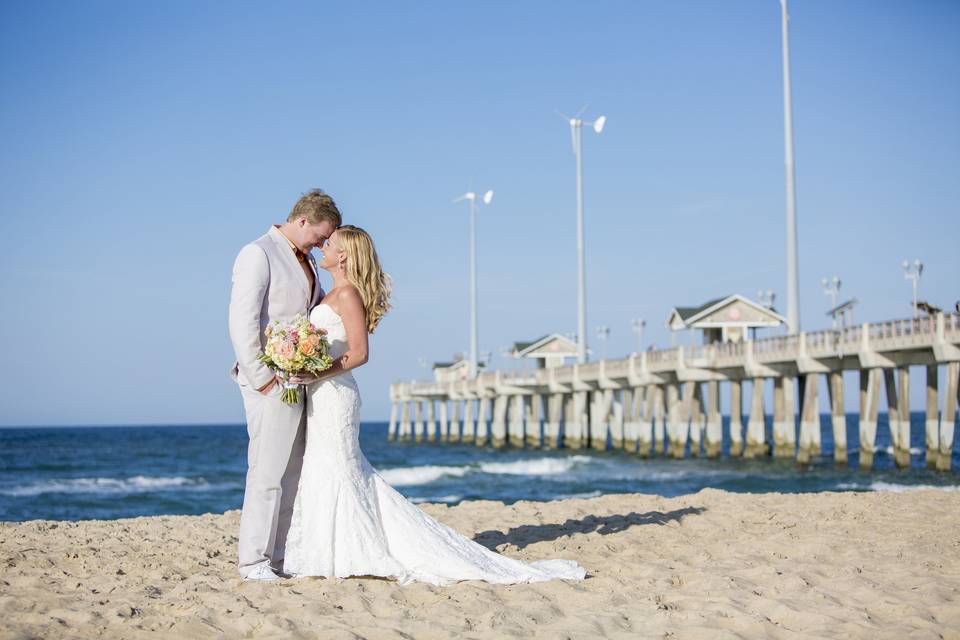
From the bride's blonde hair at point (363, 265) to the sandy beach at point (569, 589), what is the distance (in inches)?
66.3

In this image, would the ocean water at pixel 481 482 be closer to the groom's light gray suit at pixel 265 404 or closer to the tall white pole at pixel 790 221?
the tall white pole at pixel 790 221

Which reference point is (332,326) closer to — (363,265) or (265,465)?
(363,265)

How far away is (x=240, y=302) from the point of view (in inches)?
235

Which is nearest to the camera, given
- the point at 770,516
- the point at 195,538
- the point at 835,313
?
the point at 195,538

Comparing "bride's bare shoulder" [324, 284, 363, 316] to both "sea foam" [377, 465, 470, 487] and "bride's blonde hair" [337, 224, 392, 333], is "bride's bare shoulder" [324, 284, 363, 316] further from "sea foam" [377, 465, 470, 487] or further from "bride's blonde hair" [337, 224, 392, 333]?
"sea foam" [377, 465, 470, 487]

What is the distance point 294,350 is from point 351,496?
98 centimetres

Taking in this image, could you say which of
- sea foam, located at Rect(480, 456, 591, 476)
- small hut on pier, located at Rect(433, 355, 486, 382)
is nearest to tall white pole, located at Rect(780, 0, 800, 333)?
sea foam, located at Rect(480, 456, 591, 476)

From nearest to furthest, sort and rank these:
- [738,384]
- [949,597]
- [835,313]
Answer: [949,597] → [738,384] → [835,313]

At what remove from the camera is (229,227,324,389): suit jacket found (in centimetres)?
592

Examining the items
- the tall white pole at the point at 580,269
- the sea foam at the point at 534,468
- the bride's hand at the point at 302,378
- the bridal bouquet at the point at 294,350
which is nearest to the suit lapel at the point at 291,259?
the bridal bouquet at the point at 294,350

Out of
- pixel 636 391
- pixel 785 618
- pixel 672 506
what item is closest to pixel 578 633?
pixel 785 618

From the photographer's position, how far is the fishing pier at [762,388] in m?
24.9

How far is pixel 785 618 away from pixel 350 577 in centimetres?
247

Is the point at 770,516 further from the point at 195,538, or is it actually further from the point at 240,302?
the point at 240,302
